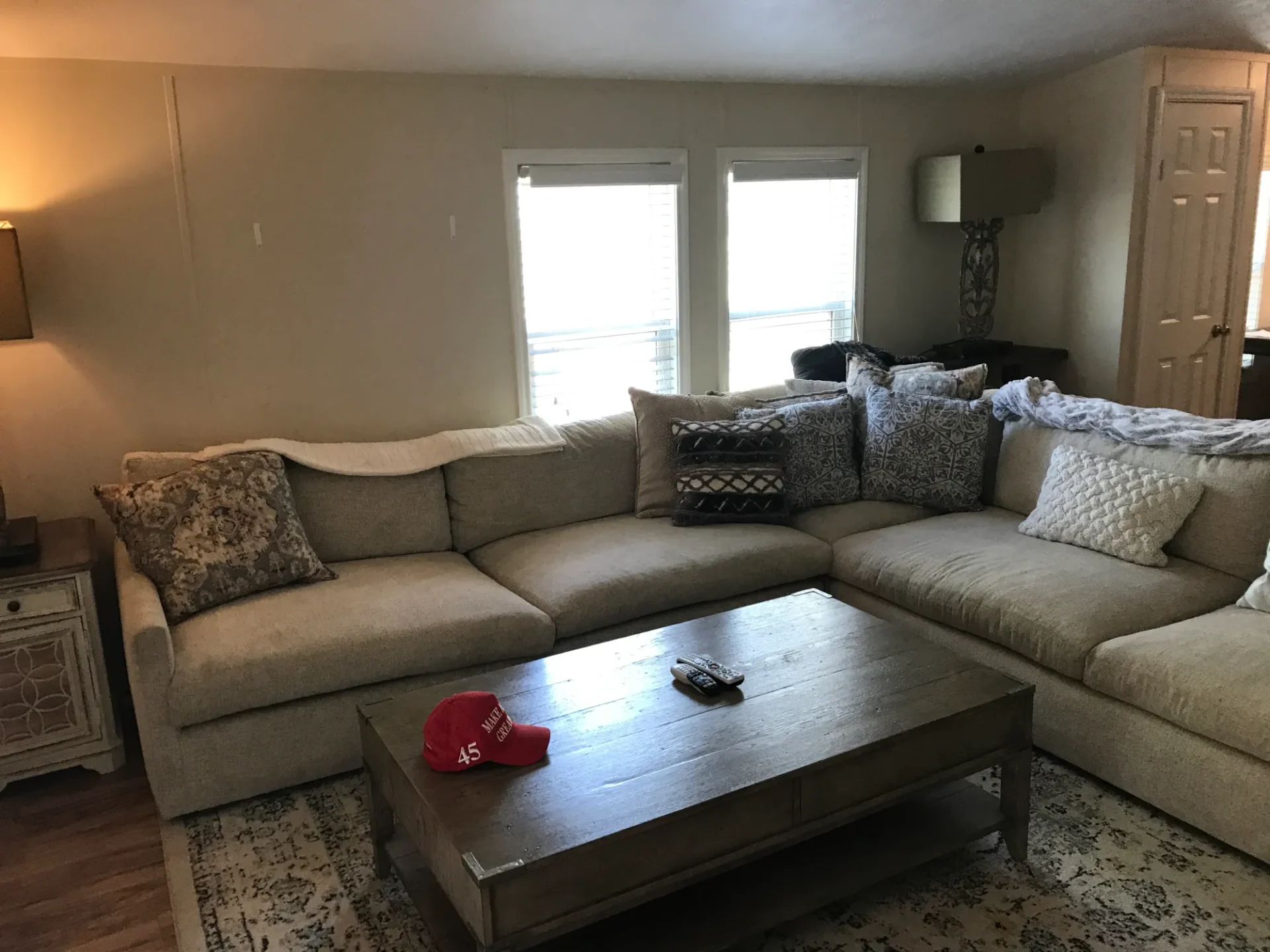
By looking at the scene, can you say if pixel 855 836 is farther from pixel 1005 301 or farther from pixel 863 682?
pixel 1005 301

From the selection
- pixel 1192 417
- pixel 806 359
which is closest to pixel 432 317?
pixel 806 359

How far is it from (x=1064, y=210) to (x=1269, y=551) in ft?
8.82

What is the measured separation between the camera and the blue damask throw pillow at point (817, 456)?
379cm

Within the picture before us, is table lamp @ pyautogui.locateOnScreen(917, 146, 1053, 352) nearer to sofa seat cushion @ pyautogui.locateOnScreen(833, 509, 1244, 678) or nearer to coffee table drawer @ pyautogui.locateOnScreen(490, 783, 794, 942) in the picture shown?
sofa seat cushion @ pyautogui.locateOnScreen(833, 509, 1244, 678)

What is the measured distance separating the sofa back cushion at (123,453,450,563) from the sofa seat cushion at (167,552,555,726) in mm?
242

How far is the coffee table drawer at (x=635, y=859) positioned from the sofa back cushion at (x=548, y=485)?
6.14 ft

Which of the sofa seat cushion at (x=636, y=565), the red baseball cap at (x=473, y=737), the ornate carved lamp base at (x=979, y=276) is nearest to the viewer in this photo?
the red baseball cap at (x=473, y=737)

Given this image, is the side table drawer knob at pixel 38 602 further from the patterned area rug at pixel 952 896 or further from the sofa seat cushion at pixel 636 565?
the sofa seat cushion at pixel 636 565

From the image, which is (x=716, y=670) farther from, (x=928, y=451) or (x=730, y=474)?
(x=928, y=451)

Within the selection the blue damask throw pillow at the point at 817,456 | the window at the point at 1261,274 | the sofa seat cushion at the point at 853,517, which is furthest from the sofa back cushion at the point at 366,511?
the window at the point at 1261,274

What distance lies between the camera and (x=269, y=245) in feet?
11.5

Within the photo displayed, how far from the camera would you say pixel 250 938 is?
2.24m

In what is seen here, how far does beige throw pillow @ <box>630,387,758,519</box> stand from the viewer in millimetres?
3797

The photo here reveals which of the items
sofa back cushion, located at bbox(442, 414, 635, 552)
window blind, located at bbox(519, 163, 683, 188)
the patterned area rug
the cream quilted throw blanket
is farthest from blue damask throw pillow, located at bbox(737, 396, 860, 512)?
the patterned area rug
